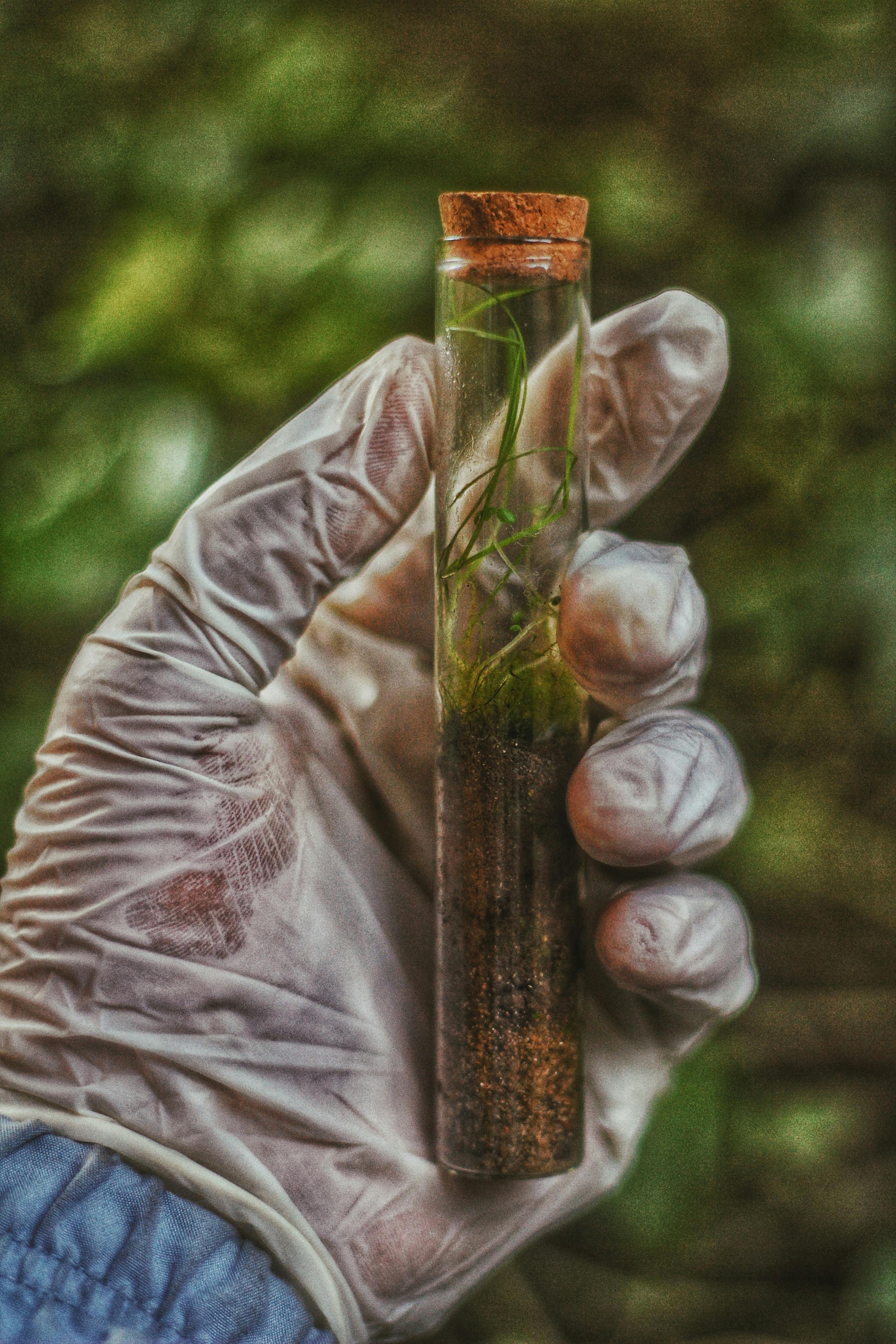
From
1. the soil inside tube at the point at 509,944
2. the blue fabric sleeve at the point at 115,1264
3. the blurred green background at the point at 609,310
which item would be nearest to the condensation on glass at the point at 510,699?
the soil inside tube at the point at 509,944

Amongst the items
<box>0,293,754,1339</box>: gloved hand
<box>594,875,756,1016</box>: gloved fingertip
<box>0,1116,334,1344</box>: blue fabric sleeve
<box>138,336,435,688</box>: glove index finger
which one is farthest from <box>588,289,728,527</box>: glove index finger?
<box>0,1116,334,1344</box>: blue fabric sleeve

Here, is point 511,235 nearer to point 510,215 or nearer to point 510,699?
point 510,215

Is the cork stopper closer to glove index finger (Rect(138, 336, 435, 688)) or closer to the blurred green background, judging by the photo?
glove index finger (Rect(138, 336, 435, 688))

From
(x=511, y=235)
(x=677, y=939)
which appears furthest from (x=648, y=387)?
(x=677, y=939)

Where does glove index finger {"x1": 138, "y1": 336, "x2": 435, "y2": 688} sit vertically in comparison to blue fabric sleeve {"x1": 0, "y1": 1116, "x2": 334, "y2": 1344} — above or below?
above

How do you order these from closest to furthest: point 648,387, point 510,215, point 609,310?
1. point 510,215
2. point 648,387
3. point 609,310

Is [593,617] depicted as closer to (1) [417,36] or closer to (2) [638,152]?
(2) [638,152]

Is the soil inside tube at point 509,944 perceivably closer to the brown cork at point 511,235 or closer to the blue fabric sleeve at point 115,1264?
the blue fabric sleeve at point 115,1264
